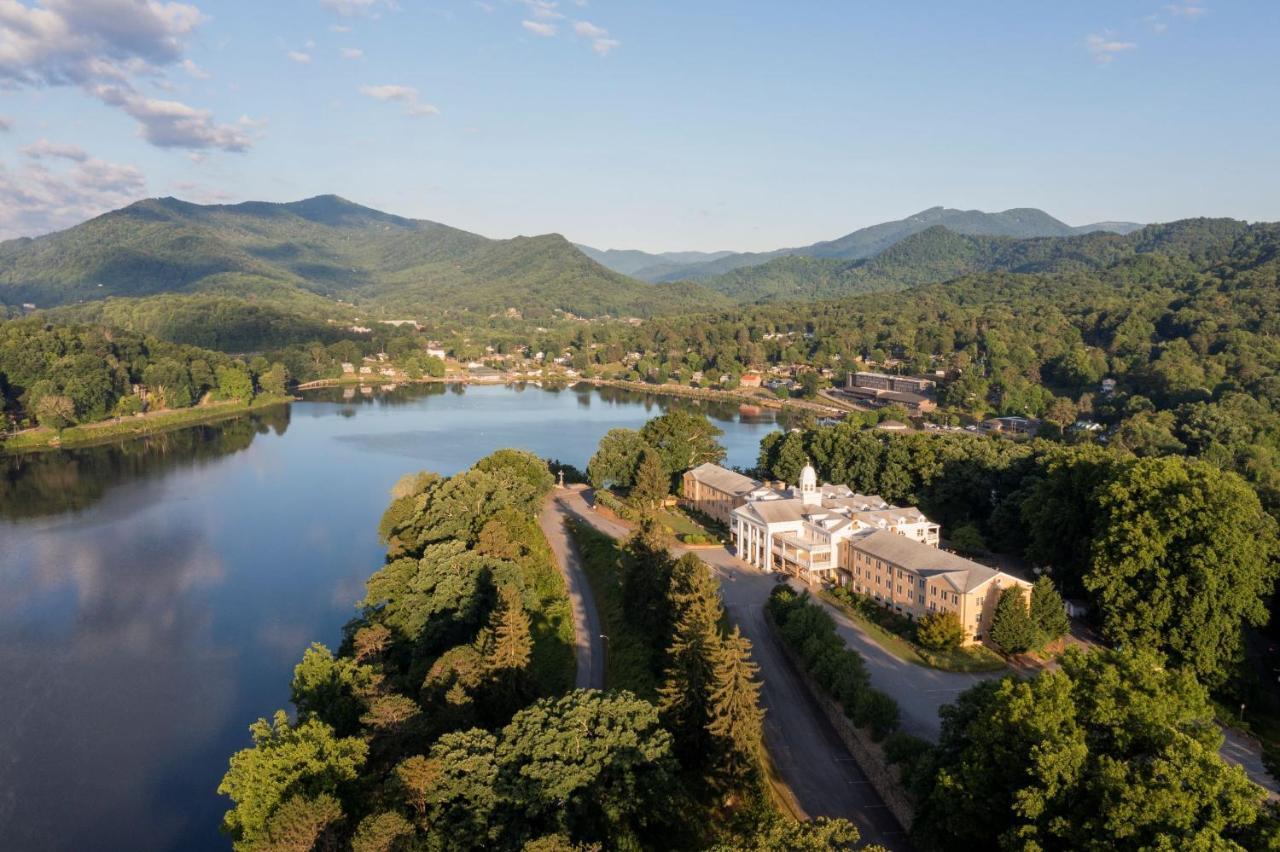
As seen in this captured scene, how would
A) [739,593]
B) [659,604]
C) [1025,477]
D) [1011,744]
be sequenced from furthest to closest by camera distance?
[1025,477] → [739,593] → [659,604] → [1011,744]

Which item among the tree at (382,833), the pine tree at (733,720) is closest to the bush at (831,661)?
the pine tree at (733,720)

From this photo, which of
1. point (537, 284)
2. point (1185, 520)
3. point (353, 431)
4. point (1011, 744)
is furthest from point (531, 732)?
point (537, 284)

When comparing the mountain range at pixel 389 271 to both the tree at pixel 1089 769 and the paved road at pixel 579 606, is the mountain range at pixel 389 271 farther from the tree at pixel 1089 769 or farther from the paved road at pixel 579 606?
the tree at pixel 1089 769

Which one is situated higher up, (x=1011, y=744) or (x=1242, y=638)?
(x=1011, y=744)

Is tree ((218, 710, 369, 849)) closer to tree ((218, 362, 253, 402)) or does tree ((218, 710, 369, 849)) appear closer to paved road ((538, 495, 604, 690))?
paved road ((538, 495, 604, 690))

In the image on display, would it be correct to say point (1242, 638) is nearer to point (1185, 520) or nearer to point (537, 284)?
point (1185, 520)
